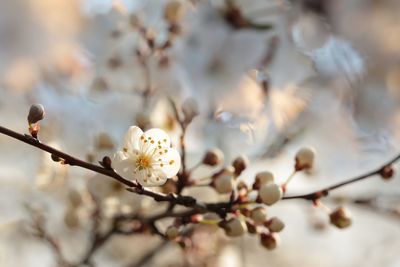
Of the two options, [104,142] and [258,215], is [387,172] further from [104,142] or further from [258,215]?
[104,142]

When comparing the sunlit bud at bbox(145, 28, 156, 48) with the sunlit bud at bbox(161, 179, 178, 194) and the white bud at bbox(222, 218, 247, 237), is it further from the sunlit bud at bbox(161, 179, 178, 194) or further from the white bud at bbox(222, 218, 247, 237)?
the white bud at bbox(222, 218, 247, 237)

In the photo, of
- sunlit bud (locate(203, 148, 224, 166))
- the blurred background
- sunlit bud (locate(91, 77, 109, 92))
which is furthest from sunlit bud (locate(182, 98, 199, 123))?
sunlit bud (locate(91, 77, 109, 92))

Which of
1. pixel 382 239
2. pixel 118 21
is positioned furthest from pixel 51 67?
pixel 382 239

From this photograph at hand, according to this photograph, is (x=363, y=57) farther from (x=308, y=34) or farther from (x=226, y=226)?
(x=226, y=226)

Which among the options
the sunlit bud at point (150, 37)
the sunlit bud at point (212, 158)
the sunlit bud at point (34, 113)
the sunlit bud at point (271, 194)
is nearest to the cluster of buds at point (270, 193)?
the sunlit bud at point (271, 194)

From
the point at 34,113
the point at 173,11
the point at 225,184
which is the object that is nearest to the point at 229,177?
the point at 225,184

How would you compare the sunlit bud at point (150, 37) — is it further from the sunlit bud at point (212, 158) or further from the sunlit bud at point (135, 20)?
the sunlit bud at point (212, 158)
